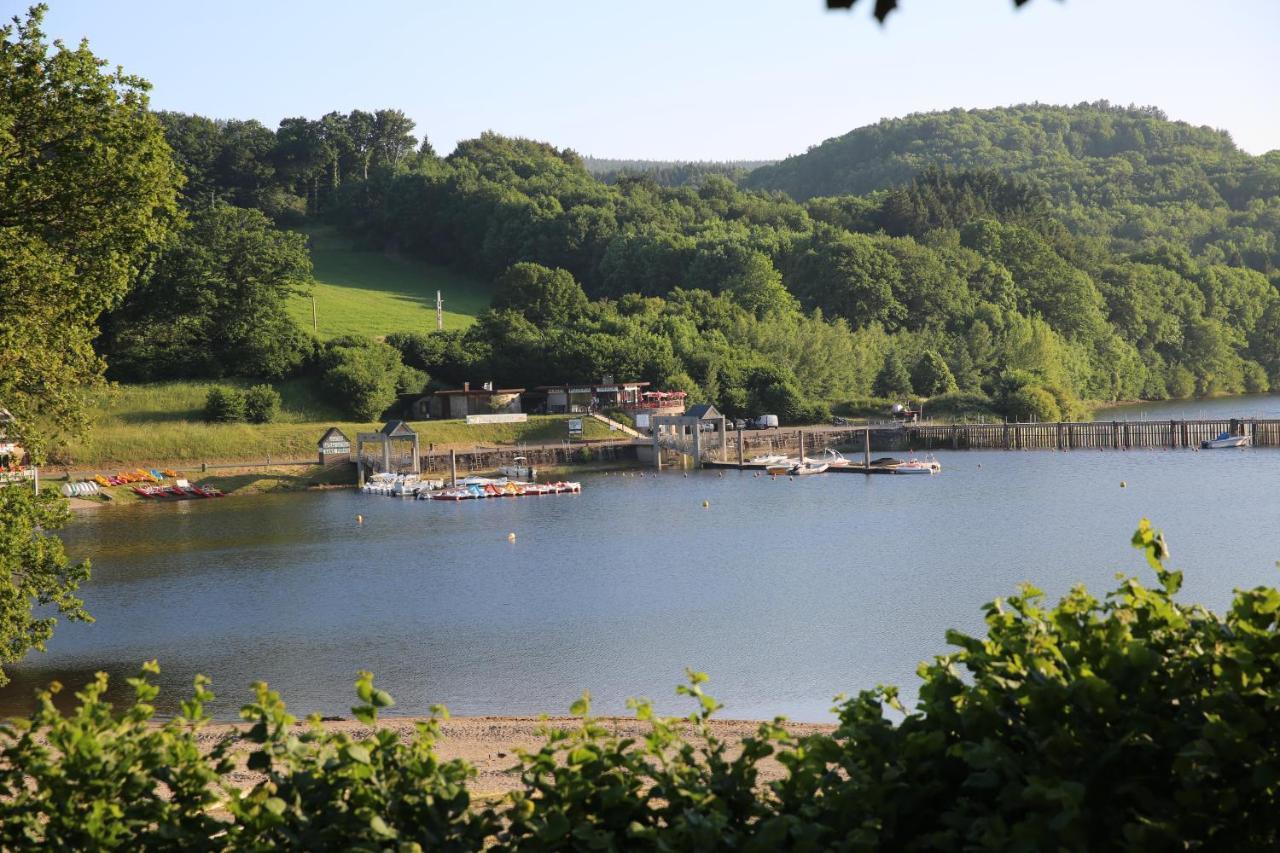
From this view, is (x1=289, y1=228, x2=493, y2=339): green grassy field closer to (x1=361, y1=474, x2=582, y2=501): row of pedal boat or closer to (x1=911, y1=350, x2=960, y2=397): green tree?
(x1=361, y1=474, x2=582, y2=501): row of pedal boat

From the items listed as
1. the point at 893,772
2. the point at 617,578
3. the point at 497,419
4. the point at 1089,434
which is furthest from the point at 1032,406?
the point at 893,772

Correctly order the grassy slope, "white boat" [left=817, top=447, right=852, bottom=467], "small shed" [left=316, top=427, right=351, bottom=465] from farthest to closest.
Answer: "white boat" [left=817, top=447, right=852, bottom=467] < "small shed" [left=316, top=427, right=351, bottom=465] < the grassy slope

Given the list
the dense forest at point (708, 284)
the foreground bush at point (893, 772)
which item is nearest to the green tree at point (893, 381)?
the dense forest at point (708, 284)

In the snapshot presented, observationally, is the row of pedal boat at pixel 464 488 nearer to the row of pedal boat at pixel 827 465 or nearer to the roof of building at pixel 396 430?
the roof of building at pixel 396 430

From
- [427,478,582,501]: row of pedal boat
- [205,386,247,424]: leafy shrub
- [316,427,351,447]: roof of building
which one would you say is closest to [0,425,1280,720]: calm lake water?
[427,478,582,501]: row of pedal boat

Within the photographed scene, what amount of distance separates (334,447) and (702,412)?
1978cm

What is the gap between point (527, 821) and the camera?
8406mm

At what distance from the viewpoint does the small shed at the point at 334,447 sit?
246 ft

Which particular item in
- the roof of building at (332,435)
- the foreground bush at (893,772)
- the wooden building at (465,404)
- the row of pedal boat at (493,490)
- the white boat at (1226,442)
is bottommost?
the row of pedal boat at (493,490)

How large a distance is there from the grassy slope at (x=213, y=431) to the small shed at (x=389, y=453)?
320cm

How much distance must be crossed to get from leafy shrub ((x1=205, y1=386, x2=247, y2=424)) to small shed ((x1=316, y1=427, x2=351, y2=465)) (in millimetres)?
4636

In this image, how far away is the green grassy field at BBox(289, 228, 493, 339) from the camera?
106 metres

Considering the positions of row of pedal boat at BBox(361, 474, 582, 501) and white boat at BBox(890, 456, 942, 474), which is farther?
white boat at BBox(890, 456, 942, 474)

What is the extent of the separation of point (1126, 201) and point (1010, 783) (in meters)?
203
